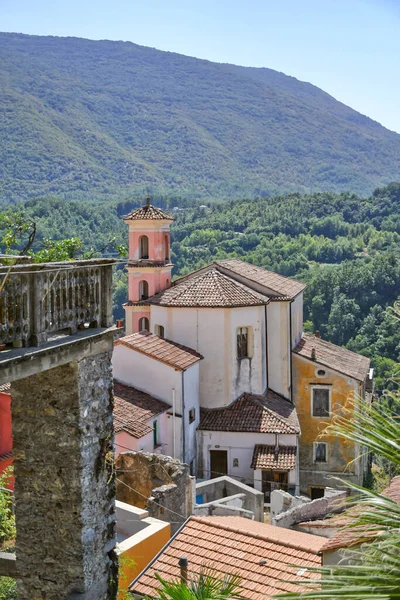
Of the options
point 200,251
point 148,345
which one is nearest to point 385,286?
point 200,251

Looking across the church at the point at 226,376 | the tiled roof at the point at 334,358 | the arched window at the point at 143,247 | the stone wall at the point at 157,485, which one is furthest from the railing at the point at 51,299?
the tiled roof at the point at 334,358

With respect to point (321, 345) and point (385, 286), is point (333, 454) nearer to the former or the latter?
point (321, 345)

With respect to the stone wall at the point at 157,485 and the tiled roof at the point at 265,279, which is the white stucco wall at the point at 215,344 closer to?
the tiled roof at the point at 265,279

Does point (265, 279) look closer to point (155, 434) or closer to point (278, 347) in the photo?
point (278, 347)

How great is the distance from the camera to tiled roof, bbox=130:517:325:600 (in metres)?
12.5

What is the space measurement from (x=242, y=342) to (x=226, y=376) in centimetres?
149

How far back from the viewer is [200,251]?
9044 centimetres

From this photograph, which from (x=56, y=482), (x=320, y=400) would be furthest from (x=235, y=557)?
(x=320, y=400)

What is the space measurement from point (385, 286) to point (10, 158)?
14177cm

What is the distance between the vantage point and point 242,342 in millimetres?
31656

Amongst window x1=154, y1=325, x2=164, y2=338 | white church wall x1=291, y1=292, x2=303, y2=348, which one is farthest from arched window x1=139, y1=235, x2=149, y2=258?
white church wall x1=291, y1=292, x2=303, y2=348

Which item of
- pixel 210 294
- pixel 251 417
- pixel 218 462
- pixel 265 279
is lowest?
pixel 218 462

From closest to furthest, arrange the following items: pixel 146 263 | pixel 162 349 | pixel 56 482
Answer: pixel 56 482
pixel 162 349
pixel 146 263

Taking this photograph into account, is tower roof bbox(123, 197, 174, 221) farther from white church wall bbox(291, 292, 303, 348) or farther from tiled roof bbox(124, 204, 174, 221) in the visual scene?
white church wall bbox(291, 292, 303, 348)
